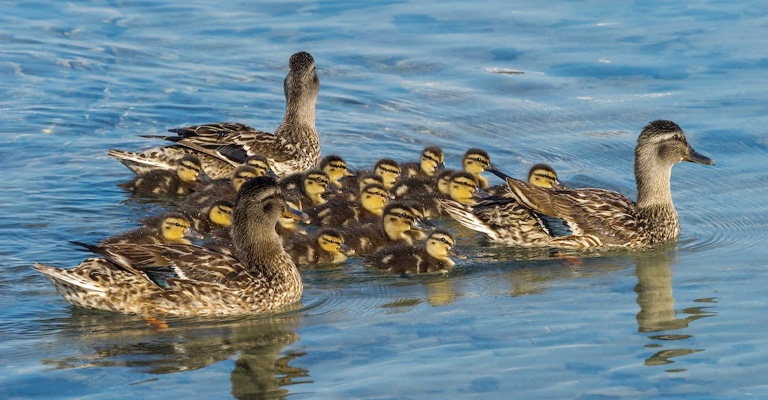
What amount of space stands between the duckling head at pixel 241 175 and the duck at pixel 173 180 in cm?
38

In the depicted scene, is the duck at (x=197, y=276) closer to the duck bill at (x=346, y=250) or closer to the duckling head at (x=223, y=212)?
the duck bill at (x=346, y=250)

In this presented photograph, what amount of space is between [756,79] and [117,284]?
6775 mm

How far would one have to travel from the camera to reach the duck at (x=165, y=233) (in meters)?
8.06

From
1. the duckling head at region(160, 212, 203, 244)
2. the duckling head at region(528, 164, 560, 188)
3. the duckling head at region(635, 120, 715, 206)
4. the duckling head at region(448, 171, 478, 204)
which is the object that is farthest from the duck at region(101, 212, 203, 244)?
the duckling head at region(635, 120, 715, 206)

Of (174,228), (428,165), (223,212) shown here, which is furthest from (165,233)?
(428,165)

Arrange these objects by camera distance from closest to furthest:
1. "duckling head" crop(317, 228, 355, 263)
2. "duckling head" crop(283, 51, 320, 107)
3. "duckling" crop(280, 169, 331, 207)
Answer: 1. "duckling head" crop(317, 228, 355, 263)
2. "duckling" crop(280, 169, 331, 207)
3. "duckling head" crop(283, 51, 320, 107)

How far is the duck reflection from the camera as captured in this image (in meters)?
5.96

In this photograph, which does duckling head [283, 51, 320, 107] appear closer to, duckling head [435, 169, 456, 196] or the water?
the water

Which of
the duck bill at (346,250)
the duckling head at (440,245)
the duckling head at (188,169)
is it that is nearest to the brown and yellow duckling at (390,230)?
the duck bill at (346,250)

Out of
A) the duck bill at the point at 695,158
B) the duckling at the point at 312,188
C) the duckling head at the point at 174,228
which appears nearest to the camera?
the duckling head at the point at 174,228

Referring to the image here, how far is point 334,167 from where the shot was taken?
32.4ft

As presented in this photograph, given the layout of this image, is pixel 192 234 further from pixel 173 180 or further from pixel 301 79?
pixel 301 79

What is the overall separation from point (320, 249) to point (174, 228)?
96 centimetres

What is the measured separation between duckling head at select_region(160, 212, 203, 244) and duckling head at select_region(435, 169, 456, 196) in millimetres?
2088
